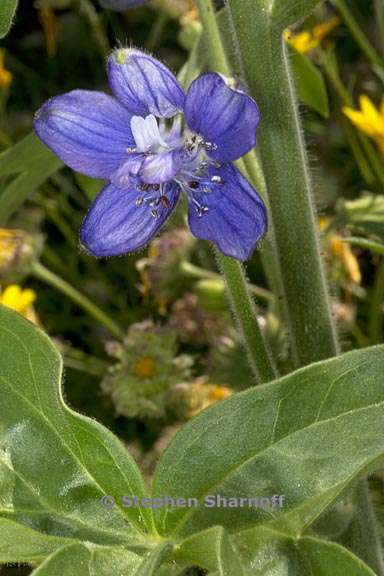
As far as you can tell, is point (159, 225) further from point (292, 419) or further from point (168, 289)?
point (168, 289)

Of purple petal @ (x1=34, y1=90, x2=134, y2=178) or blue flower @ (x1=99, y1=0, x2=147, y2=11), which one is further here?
blue flower @ (x1=99, y1=0, x2=147, y2=11)

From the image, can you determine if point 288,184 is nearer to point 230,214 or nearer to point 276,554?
point 230,214

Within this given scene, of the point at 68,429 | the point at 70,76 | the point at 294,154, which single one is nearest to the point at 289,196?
the point at 294,154

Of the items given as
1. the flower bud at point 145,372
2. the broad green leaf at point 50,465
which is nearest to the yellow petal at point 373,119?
the flower bud at point 145,372

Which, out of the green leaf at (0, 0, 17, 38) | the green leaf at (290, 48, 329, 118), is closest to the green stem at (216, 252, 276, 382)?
the green leaf at (0, 0, 17, 38)

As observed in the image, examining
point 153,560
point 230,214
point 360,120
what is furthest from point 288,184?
point 360,120

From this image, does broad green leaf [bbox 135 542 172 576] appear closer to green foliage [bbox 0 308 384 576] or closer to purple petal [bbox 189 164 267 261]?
green foliage [bbox 0 308 384 576]
